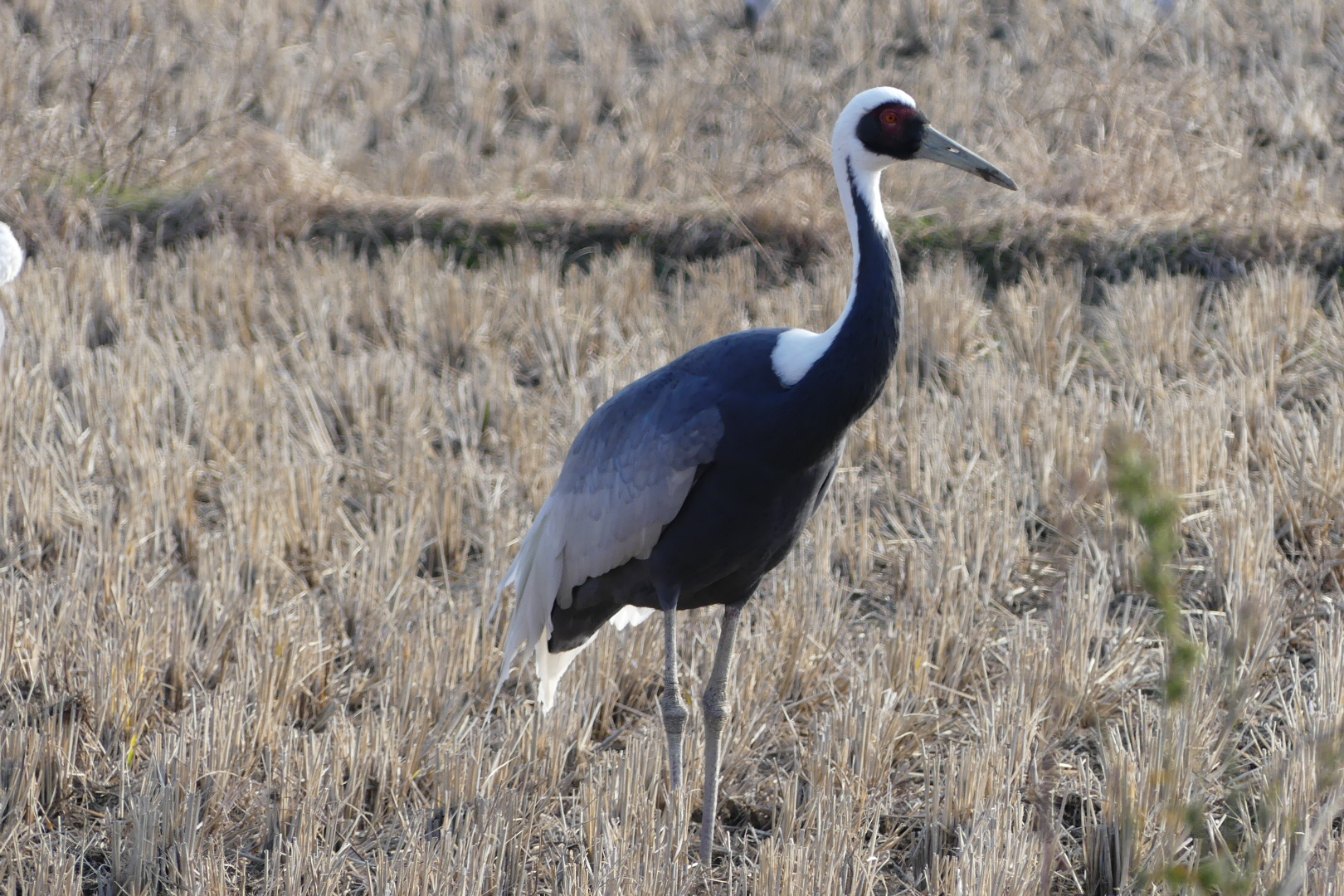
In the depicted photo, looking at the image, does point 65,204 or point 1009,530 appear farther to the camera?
point 65,204

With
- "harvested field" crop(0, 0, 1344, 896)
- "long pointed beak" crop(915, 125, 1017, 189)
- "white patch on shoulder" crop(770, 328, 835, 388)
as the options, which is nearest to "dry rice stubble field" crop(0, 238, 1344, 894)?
"harvested field" crop(0, 0, 1344, 896)

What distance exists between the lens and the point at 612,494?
3906 millimetres

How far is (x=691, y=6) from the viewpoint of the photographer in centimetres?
1405

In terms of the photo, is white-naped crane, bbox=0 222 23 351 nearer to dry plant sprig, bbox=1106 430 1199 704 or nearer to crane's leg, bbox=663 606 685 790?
crane's leg, bbox=663 606 685 790

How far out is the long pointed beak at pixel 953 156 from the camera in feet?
12.0

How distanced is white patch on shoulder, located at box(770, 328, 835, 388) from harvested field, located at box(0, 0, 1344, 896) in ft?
3.37

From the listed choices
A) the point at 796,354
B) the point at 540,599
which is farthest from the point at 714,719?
the point at 796,354

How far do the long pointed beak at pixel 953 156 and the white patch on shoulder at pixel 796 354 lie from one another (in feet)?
1.98

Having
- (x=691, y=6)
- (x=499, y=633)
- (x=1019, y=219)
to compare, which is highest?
(x=691, y=6)

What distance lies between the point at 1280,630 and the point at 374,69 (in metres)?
11.0

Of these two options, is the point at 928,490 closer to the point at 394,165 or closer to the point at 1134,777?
the point at 1134,777

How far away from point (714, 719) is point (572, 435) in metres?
2.37

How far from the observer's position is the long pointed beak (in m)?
3.67

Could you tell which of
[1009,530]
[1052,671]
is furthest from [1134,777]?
[1009,530]
